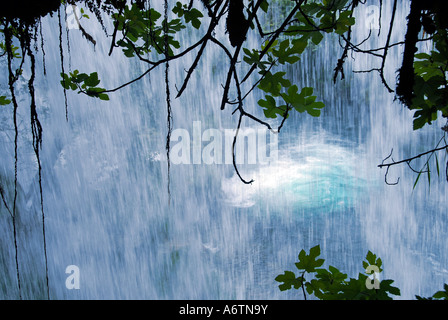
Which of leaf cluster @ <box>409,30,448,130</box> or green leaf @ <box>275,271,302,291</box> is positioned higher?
leaf cluster @ <box>409,30,448,130</box>

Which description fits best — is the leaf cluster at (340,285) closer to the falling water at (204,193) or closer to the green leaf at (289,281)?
the green leaf at (289,281)

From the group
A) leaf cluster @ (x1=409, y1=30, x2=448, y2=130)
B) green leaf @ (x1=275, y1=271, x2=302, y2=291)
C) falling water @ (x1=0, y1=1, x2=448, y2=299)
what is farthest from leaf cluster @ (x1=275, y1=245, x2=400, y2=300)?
falling water @ (x1=0, y1=1, x2=448, y2=299)

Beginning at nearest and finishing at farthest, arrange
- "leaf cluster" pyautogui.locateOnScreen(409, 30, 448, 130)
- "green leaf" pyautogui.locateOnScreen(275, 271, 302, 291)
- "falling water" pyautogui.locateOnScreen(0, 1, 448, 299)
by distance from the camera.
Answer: "leaf cluster" pyautogui.locateOnScreen(409, 30, 448, 130) < "green leaf" pyautogui.locateOnScreen(275, 271, 302, 291) < "falling water" pyautogui.locateOnScreen(0, 1, 448, 299)

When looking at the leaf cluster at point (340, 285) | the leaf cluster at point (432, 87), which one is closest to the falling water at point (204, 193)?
the leaf cluster at point (340, 285)

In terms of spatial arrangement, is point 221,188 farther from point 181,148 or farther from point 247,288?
point 247,288

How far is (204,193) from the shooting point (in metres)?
8.12

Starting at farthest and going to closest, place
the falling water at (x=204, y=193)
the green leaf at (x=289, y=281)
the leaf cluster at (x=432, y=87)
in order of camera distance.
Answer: the falling water at (x=204, y=193), the green leaf at (x=289, y=281), the leaf cluster at (x=432, y=87)

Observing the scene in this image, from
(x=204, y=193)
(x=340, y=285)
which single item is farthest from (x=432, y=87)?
(x=204, y=193)

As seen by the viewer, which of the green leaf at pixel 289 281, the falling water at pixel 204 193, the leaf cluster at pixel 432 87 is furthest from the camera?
the falling water at pixel 204 193

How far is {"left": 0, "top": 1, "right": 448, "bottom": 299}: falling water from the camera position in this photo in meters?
7.32

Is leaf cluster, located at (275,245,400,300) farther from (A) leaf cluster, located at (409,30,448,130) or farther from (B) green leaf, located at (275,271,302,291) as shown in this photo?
(A) leaf cluster, located at (409,30,448,130)

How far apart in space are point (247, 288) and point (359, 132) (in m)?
4.16

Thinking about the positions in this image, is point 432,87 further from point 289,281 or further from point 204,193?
point 204,193

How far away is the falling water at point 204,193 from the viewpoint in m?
7.32
